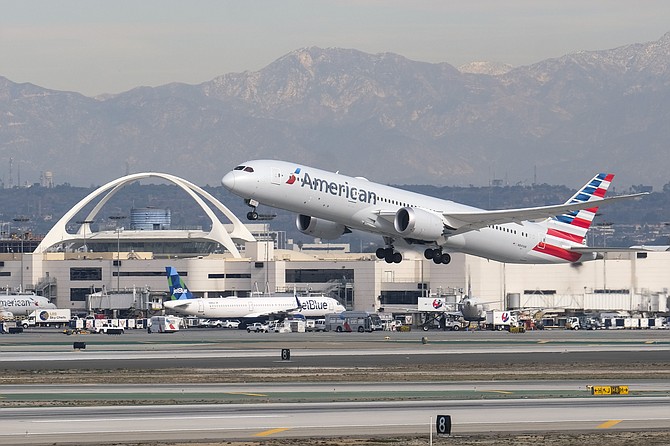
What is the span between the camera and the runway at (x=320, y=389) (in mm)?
Answer: 47000

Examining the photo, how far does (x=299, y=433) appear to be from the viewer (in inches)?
1790

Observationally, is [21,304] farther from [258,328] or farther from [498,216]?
[498,216]

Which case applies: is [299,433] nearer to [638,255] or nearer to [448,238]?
[448,238]

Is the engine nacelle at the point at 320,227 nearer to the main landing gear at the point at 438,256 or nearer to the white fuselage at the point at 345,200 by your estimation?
the white fuselage at the point at 345,200

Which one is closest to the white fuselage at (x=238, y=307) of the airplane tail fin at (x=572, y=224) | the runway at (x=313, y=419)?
the airplane tail fin at (x=572, y=224)

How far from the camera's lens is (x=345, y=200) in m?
80.9

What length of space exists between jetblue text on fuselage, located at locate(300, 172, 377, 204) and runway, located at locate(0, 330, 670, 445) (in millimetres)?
10355

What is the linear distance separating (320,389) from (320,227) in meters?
26.4

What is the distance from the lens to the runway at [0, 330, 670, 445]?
154 feet

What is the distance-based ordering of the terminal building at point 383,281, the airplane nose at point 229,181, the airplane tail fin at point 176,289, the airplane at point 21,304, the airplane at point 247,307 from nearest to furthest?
the airplane nose at point 229,181 < the airplane at point 247,307 < the airplane tail fin at point 176,289 < the airplane at point 21,304 < the terminal building at point 383,281

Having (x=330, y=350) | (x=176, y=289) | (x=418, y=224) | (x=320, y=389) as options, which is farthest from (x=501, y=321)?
(x=320, y=389)

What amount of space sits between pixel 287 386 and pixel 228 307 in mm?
84468

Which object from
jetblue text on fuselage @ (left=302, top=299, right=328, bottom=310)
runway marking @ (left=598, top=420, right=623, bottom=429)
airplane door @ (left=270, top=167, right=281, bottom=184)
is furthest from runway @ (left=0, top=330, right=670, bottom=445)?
jetblue text on fuselage @ (left=302, top=299, right=328, bottom=310)

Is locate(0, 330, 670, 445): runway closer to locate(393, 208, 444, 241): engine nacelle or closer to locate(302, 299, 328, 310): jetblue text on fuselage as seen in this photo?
locate(393, 208, 444, 241): engine nacelle
